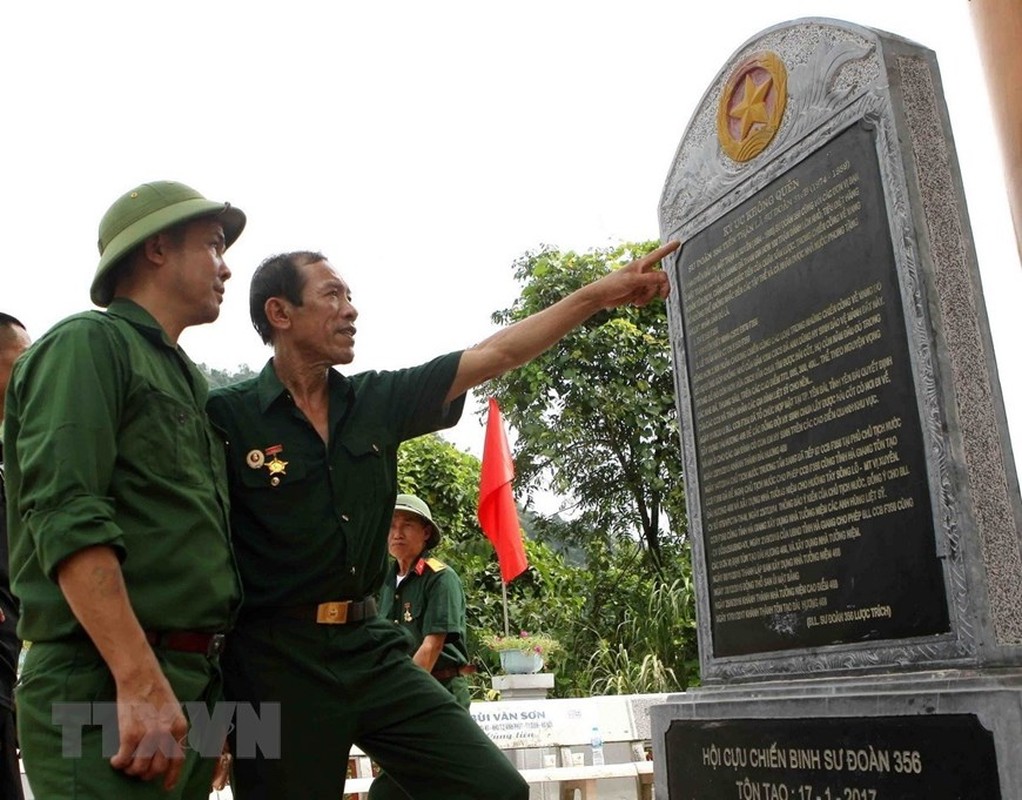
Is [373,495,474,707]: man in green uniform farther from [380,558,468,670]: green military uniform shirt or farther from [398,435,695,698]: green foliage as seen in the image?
[398,435,695,698]: green foliage

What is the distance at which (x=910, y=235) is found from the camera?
3.20 metres

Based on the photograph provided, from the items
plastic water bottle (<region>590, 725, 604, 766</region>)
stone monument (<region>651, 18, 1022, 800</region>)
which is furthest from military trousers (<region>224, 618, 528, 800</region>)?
plastic water bottle (<region>590, 725, 604, 766</region>)

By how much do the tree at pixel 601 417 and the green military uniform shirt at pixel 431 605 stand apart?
25.0 feet

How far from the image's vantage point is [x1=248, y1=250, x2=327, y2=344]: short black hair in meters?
3.24

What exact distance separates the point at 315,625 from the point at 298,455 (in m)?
0.47

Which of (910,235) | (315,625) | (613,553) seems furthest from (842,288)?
(613,553)

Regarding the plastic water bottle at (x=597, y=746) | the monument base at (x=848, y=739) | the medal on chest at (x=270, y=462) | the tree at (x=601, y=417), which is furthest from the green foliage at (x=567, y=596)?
the medal on chest at (x=270, y=462)

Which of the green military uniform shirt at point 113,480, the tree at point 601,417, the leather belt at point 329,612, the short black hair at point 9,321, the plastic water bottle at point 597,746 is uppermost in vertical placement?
the tree at point 601,417

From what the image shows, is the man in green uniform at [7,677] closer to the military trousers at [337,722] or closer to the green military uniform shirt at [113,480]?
the military trousers at [337,722]

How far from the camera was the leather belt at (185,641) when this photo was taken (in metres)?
2.29

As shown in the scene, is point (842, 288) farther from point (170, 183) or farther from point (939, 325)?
point (170, 183)

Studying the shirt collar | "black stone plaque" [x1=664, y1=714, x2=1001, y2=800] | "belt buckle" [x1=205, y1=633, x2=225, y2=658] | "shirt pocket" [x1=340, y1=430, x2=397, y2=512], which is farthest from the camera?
"shirt pocket" [x1=340, y1=430, x2=397, y2=512]

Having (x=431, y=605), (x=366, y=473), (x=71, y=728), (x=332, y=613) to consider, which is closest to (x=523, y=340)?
(x=366, y=473)

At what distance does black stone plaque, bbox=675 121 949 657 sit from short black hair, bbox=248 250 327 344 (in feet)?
5.10
